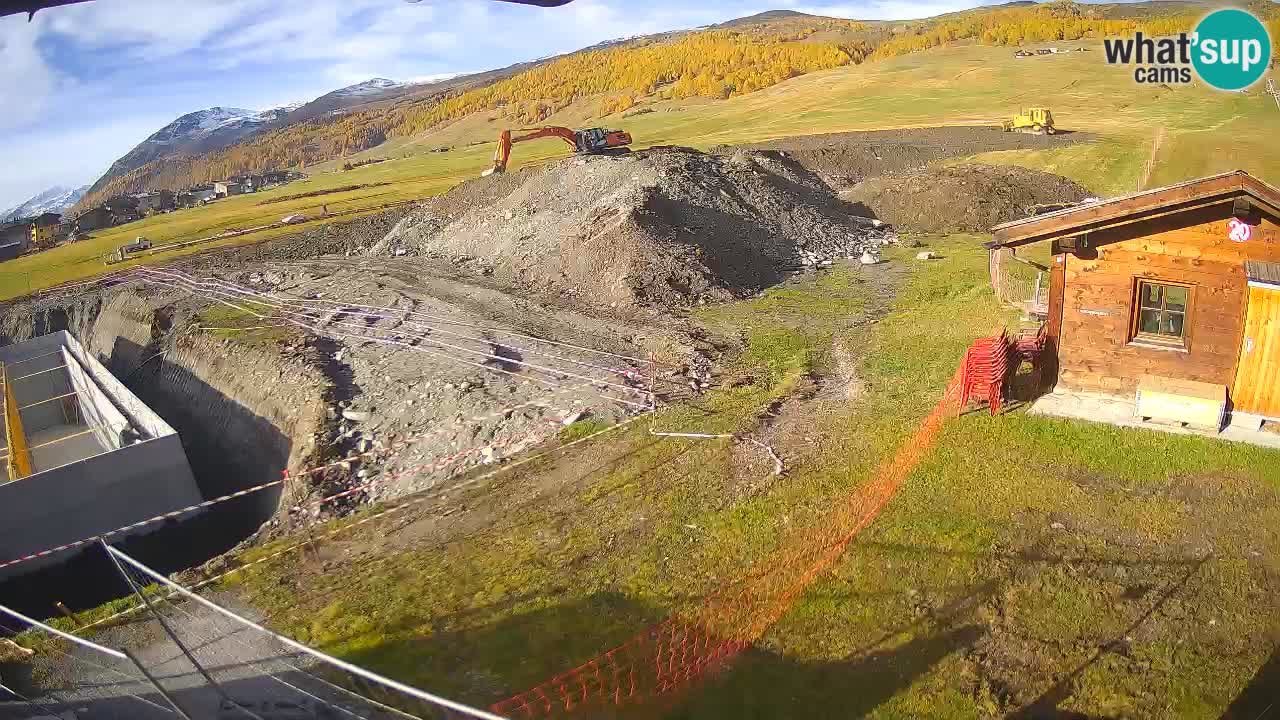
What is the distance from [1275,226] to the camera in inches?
478

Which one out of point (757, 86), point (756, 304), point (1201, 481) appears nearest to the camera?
point (1201, 481)

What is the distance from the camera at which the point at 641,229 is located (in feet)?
85.5

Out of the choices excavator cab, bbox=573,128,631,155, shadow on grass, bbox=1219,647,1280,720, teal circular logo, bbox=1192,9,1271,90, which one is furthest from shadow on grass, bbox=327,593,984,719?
teal circular logo, bbox=1192,9,1271,90

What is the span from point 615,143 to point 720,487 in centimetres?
3139

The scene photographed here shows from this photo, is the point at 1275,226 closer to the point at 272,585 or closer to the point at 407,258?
the point at 272,585

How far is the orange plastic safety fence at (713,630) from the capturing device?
8.67 m

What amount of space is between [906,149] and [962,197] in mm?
17540

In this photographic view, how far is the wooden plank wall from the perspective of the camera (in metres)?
12.5

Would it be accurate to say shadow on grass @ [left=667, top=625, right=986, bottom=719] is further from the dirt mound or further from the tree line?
the tree line

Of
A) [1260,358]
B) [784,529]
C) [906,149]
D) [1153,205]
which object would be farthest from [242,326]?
[906,149]

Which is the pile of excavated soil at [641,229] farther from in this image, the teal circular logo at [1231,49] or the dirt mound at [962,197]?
the teal circular logo at [1231,49]

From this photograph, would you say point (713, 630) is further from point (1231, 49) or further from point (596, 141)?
point (1231, 49)

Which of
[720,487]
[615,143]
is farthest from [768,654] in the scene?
[615,143]

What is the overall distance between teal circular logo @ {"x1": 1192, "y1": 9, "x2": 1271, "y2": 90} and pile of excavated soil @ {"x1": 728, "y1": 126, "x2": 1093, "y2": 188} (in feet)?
64.4
